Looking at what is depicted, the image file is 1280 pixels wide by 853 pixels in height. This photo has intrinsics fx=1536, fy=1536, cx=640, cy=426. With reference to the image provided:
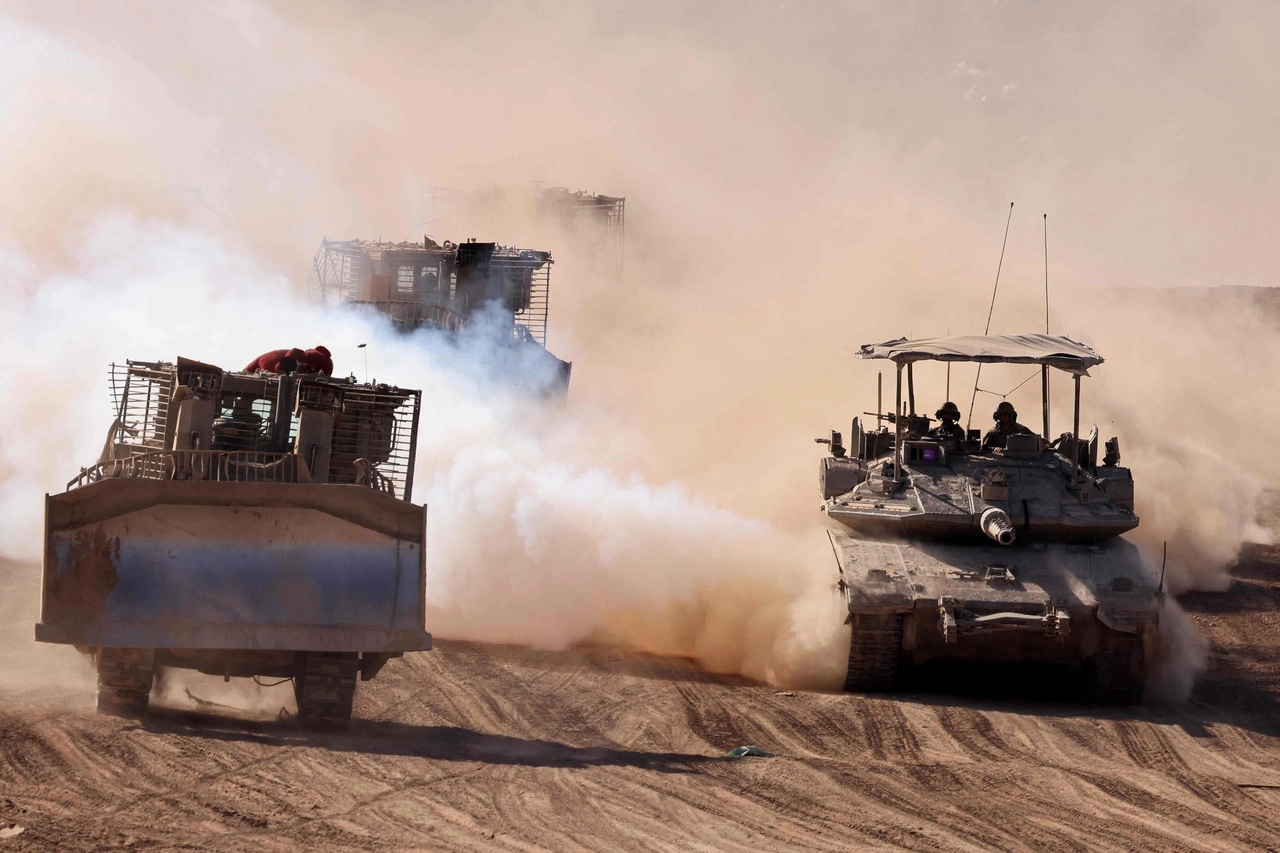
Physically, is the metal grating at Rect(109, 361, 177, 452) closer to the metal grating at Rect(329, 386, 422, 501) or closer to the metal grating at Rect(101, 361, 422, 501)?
the metal grating at Rect(101, 361, 422, 501)

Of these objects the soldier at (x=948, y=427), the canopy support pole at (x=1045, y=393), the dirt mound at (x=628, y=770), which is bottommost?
the dirt mound at (x=628, y=770)

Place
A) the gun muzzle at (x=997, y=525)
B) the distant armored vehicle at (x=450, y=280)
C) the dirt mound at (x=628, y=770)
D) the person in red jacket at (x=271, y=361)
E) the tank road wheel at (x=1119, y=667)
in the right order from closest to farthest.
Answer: the dirt mound at (x=628, y=770) → the person in red jacket at (x=271, y=361) → the tank road wheel at (x=1119, y=667) → the gun muzzle at (x=997, y=525) → the distant armored vehicle at (x=450, y=280)

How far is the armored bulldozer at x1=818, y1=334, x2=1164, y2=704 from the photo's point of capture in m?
→ 13.6

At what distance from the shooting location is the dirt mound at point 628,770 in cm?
848

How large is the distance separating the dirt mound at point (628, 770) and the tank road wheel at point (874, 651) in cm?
31

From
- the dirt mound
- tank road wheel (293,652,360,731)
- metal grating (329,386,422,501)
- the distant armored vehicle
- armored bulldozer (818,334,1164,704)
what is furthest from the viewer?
the distant armored vehicle

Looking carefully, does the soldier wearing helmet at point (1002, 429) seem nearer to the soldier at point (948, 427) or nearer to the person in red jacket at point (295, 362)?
the soldier at point (948, 427)

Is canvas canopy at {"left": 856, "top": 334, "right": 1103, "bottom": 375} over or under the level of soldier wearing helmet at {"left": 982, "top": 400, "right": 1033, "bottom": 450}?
over

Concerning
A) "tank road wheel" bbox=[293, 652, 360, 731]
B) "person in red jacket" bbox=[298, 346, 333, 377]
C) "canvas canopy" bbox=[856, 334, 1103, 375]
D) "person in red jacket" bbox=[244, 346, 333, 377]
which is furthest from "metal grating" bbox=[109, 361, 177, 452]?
"canvas canopy" bbox=[856, 334, 1103, 375]

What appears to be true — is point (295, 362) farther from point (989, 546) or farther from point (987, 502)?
point (989, 546)

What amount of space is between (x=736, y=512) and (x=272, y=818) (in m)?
10.7

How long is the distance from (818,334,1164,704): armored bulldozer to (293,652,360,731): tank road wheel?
4.75 m

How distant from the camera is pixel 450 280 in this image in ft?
112

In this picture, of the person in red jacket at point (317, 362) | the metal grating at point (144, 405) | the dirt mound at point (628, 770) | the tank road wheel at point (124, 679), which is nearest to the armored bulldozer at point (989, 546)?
the dirt mound at point (628, 770)
